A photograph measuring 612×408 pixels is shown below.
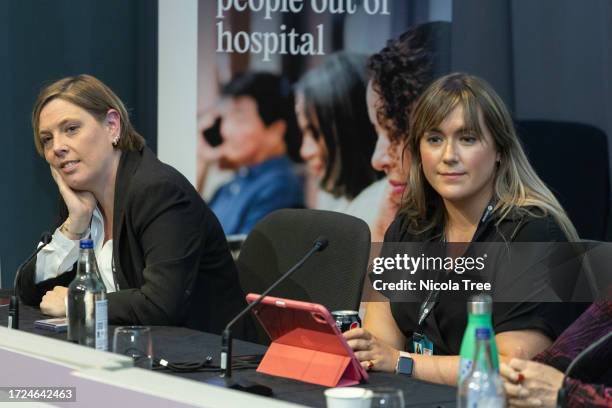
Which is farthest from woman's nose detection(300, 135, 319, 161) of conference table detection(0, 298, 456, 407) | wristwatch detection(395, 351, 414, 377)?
wristwatch detection(395, 351, 414, 377)

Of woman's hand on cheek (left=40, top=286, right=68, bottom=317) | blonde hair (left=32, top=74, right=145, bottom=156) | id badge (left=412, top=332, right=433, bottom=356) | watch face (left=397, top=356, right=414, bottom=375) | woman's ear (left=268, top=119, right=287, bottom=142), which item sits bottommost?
id badge (left=412, top=332, right=433, bottom=356)

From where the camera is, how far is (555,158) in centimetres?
348

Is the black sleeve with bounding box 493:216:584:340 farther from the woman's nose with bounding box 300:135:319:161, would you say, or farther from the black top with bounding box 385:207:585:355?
the woman's nose with bounding box 300:135:319:161

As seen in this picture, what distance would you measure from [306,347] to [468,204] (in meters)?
0.71

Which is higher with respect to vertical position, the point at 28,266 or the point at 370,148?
the point at 370,148

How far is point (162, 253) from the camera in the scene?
260 centimetres

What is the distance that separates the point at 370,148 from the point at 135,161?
3.70 feet

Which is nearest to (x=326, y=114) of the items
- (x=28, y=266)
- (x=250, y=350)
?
(x=28, y=266)

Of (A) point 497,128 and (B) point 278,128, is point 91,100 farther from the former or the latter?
(A) point 497,128

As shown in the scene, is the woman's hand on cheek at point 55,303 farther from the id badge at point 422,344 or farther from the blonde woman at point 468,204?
the id badge at point 422,344

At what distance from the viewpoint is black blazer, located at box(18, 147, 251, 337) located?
2.54 m

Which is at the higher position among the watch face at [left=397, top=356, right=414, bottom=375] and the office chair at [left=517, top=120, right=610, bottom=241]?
the office chair at [left=517, top=120, right=610, bottom=241]

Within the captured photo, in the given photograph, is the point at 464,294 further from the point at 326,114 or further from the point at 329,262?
the point at 326,114

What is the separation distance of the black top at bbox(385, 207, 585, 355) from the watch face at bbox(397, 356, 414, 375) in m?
0.25
